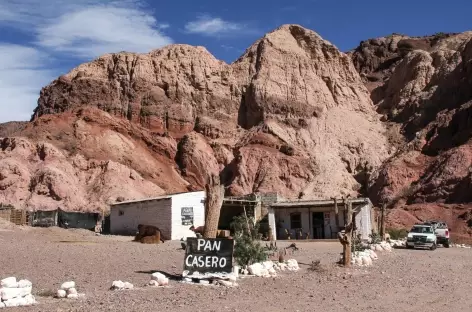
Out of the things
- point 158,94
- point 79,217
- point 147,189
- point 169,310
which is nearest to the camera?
point 169,310

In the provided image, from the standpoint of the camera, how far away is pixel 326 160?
68250mm

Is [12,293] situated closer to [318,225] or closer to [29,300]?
[29,300]

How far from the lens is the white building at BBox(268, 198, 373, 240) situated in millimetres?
37688

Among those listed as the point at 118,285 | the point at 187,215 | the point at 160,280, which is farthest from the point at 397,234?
the point at 118,285

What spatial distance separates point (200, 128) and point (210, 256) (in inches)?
2314

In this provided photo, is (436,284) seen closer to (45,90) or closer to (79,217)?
(79,217)

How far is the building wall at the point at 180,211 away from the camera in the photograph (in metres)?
36.0

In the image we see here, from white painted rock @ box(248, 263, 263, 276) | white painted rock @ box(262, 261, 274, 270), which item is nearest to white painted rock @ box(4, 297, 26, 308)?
white painted rock @ box(248, 263, 263, 276)

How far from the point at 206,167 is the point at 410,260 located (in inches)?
1797

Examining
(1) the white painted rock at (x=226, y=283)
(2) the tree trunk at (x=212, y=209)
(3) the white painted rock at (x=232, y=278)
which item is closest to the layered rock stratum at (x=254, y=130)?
(2) the tree trunk at (x=212, y=209)

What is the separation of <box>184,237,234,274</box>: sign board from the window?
25.4 metres

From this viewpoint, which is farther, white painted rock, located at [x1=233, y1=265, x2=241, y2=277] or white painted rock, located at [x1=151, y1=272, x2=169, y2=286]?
white painted rock, located at [x1=233, y1=265, x2=241, y2=277]

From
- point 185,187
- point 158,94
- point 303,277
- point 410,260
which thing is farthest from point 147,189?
point 303,277

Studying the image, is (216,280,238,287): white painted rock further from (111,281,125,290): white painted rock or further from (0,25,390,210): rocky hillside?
(0,25,390,210): rocky hillside
